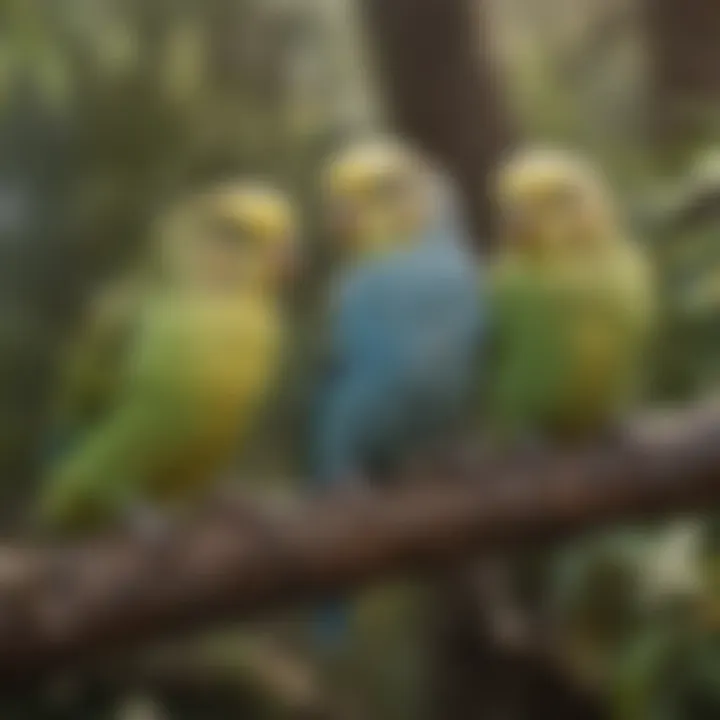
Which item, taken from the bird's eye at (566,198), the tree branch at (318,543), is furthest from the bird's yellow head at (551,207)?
the tree branch at (318,543)

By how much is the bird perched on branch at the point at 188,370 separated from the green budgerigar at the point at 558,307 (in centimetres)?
13

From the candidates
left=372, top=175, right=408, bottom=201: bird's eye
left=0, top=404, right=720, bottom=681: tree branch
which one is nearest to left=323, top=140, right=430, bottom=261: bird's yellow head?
left=372, top=175, right=408, bottom=201: bird's eye

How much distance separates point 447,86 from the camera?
2.93 feet

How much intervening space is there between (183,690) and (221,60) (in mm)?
388

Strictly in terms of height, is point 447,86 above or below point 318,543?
above

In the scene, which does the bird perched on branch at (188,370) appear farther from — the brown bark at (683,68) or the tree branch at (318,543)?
the brown bark at (683,68)

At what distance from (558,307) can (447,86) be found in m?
0.16

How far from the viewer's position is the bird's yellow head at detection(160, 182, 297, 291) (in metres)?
0.84

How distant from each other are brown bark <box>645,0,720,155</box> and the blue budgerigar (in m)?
0.18

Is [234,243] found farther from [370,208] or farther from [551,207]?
[551,207]

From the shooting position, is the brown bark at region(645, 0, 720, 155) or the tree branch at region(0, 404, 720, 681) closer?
the tree branch at region(0, 404, 720, 681)

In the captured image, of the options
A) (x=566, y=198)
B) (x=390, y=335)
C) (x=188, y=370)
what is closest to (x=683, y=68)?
(x=566, y=198)

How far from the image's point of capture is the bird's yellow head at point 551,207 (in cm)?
85

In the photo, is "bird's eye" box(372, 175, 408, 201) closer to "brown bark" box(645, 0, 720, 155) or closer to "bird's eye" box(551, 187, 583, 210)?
"bird's eye" box(551, 187, 583, 210)
